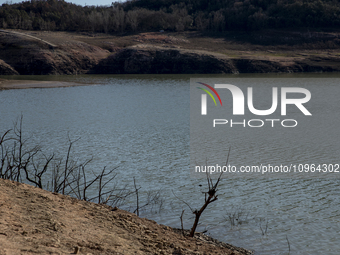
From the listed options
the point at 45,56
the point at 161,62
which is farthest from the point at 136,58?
the point at 45,56

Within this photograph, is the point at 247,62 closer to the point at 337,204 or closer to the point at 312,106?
the point at 312,106

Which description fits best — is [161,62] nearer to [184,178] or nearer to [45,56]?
[45,56]

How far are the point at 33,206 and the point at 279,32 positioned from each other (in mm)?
61938

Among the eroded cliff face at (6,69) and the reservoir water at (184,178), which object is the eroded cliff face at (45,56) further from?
the reservoir water at (184,178)

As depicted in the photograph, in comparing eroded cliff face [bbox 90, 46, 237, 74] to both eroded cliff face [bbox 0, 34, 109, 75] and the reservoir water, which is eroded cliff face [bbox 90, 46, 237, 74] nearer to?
eroded cliff face [bbox 0, 34, 109, 75]

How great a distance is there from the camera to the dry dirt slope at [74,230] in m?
4.07

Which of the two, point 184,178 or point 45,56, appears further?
point 45,56

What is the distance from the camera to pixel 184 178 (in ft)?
30.4

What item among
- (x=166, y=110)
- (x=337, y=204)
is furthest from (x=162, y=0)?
(x=337, y=204)

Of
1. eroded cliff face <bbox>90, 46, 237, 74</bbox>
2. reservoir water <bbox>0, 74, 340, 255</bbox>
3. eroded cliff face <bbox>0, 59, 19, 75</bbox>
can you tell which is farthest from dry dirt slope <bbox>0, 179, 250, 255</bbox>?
eroded cliff face <bbox>90, 46, 237, 74</bbox>

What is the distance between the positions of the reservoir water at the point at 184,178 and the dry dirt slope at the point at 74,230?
100cm

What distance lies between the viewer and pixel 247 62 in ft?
162

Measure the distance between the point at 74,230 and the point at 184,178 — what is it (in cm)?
484

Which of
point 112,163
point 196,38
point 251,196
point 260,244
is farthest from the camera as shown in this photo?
point 196,38
